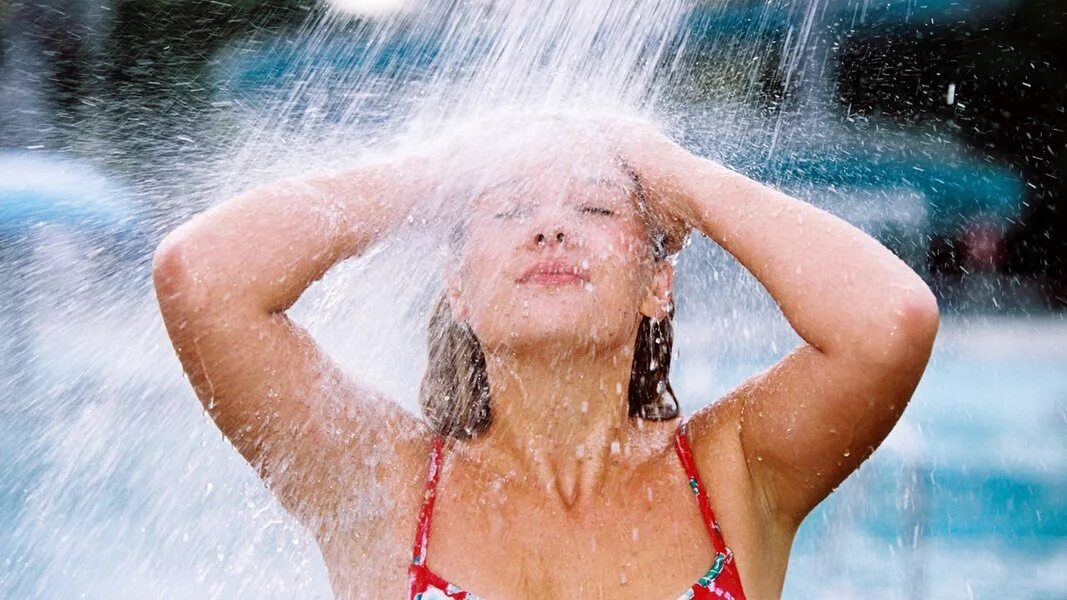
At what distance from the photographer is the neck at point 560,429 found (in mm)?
2125

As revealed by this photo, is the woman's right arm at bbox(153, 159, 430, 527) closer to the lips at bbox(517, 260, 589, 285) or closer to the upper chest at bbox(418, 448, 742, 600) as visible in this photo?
the upper chest at bbox(418, 448, 742, 600)

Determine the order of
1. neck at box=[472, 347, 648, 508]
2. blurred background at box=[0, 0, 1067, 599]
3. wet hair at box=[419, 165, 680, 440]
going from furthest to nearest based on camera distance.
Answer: blurred background at box=[0, 0, 1067, 599] → wet hair at box=[419, 165, 680, 440] → neck at box=[472, 347, 648, 508]

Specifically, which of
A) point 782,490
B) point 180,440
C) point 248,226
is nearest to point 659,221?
Answer: point 782,490

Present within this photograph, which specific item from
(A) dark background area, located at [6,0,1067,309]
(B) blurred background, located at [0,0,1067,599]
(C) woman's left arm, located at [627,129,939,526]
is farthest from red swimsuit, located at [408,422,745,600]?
(A) dark background area, located at [6,0,1067,309]

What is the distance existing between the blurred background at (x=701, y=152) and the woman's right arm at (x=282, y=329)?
2650 millimetres

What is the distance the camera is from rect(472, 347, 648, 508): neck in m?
2.12

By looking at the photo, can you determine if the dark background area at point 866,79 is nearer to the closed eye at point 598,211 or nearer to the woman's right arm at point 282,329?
the closed eye at point 598,211

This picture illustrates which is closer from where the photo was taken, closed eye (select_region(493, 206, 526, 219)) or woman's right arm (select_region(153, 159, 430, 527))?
woman's right arm (select_region(153, 159, 430, 527))

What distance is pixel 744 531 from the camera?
78.5 inches

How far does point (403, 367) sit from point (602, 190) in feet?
5.57

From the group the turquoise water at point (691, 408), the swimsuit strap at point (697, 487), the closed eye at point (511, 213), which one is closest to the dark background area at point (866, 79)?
the turquoise water at point (691, 408)

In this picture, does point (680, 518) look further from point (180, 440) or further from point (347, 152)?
point (180, 440)

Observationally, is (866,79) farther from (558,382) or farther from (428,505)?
(428,505)

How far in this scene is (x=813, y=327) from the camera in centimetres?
182
